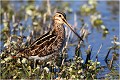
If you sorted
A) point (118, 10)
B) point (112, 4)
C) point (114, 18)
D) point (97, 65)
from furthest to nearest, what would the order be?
point (112, 4), point (118, 10), point (114, 18), point (97, 65)

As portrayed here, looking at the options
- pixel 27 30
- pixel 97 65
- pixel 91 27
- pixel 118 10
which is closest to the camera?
pixel 97 65

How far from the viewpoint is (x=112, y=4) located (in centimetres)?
1182

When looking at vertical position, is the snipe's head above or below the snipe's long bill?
above

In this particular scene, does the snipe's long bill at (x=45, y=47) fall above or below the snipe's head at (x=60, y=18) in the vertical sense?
below

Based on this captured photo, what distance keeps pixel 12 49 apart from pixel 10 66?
0.64 metres

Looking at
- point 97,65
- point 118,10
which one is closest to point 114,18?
point 118,10

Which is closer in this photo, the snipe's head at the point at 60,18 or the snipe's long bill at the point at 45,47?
the snipe's long bill at the point at 45,47

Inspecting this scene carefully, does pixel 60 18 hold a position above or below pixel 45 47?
above

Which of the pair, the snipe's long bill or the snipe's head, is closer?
the snipe's long bill

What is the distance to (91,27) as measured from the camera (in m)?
9.53

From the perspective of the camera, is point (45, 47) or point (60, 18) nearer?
point (45, 47)

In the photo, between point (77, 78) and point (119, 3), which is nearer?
point (77, 78)

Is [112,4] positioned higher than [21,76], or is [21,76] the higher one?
[112,4]

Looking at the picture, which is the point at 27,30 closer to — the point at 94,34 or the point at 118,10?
the point at 94,34
